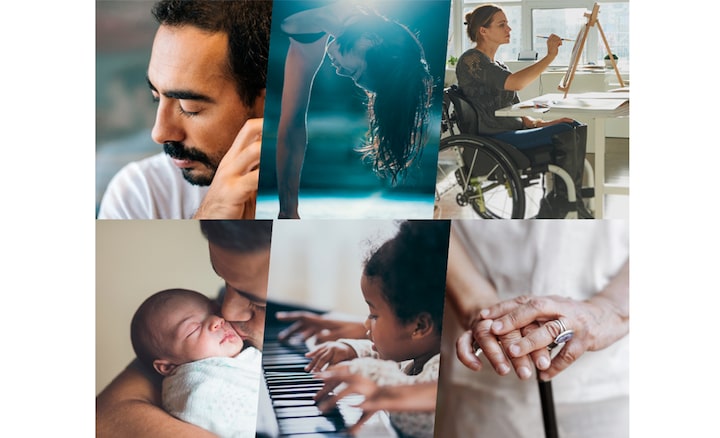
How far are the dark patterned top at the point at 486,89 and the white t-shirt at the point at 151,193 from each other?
89cm

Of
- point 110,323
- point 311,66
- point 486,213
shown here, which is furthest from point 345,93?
point 110,323

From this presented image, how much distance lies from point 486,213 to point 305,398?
2.70ft

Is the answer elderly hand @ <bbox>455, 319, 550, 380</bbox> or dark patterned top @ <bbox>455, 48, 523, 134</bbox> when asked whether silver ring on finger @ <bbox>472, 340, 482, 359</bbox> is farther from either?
dark patterned top @ <bbox>455, 48, 523, 134</bbox>

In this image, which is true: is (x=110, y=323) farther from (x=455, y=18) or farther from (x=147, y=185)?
(x=455, y=18)

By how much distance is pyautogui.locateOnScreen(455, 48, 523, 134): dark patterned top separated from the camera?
7.96 ft

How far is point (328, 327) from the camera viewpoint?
243cm

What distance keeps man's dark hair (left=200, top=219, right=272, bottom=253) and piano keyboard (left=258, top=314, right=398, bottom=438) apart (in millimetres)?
Answer: 317

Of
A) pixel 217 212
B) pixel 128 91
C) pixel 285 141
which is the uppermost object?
pixel 128 91

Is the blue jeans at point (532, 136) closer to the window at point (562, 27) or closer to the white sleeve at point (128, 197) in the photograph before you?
the window at point (562, 27)

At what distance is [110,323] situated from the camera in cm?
240

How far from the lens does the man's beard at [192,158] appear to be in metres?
2.39

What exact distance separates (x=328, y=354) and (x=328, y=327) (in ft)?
0.29

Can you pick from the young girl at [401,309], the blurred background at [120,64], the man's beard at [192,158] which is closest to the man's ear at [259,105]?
the man's beard at [192,158]

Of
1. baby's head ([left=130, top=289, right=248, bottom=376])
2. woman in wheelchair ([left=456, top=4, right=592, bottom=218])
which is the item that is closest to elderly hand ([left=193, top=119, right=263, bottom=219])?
baby's head ([left=130, top=289, right=248, bottom=376])
